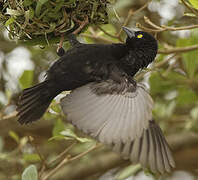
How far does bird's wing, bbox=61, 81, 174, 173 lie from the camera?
274 centimetres

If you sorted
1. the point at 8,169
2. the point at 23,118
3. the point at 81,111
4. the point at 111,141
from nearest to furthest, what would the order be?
the point at 111,141 → the point at 81,111 → the point at 23,118 → the point at 8,169

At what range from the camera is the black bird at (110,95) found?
2.86m

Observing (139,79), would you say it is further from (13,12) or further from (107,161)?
(13,12)

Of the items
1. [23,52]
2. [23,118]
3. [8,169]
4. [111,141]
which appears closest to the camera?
[111,141]

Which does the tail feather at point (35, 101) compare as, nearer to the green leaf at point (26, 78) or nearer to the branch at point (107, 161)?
the green leaf at point (26, 78)

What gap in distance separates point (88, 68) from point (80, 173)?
1.84 metres

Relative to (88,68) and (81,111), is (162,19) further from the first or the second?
(81,111)

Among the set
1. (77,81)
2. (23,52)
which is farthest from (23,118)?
(23,52)

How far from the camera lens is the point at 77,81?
3.08 metres

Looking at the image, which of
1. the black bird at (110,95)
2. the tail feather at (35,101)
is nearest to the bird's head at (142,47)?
the black bird at (110,95)

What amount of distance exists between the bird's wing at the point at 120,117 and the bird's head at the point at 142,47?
0.72 feet

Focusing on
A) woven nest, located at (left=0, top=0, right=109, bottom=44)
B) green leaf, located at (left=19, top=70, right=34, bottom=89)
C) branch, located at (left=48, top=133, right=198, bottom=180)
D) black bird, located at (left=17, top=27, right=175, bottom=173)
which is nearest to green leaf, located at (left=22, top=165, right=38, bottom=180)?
black bird, located at (left=17, top=27, right=175, bottom=173)

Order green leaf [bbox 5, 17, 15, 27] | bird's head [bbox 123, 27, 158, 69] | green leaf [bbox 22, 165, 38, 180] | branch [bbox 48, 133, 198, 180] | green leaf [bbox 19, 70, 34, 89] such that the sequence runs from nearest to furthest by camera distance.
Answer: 1. green leaf [bbox 5, 17, 15, 27]
2. green leaf [bbox 22, 165, 38, 180]
3. bird's head [bbox 123, 27, 158, 69]
4. green leaf [bbox 19, 70, 34, 89]
5. branch [bbox 48, 133, 198, 180]

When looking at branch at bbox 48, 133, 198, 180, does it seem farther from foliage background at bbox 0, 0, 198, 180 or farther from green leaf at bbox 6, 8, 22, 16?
green leaf at bbox 6, 8, 22, 16
